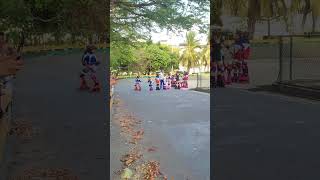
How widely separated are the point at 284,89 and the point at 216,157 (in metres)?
3.60

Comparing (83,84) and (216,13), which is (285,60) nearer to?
(216,13)

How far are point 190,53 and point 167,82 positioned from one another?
38 centimetres

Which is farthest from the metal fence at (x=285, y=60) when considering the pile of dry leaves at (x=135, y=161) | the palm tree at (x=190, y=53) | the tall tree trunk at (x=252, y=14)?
the pile of dry leaves at (x=135, y=161)

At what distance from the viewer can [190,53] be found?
4.56 m

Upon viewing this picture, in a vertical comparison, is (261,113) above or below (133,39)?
below

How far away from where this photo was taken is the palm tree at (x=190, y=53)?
14.4 feet

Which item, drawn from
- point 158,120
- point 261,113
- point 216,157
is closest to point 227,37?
point 261,113

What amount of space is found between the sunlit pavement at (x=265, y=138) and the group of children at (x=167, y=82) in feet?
1.57

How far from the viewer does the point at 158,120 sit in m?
4.66

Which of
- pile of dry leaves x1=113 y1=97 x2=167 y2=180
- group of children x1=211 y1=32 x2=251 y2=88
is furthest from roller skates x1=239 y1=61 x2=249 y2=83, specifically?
pile of dry leaves x1=113 y1=97 x2=167 y2=180

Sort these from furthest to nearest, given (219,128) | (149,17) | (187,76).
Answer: (187,76) → (219,128) → (149,17)

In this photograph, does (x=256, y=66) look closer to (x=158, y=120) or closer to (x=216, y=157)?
(x=158, y=120)

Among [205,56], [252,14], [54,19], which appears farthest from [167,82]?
[252,14]

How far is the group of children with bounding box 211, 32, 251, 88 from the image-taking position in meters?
6.91
